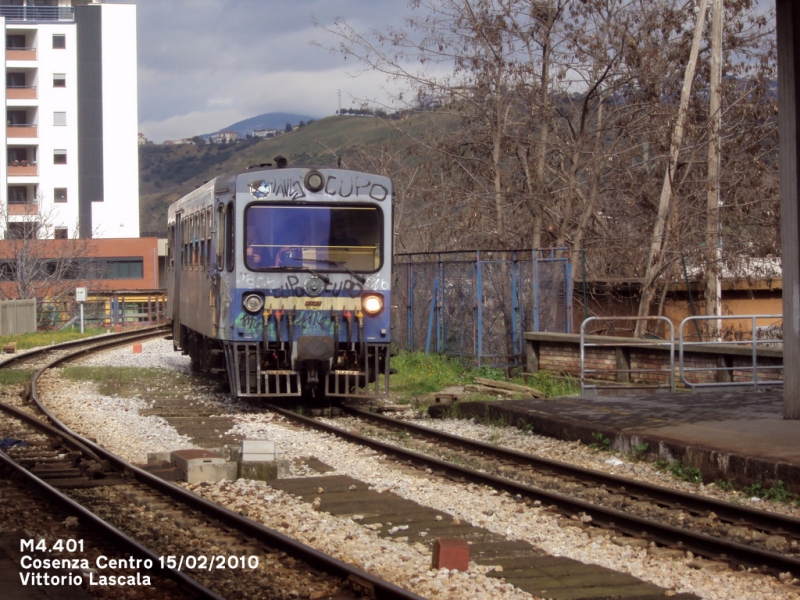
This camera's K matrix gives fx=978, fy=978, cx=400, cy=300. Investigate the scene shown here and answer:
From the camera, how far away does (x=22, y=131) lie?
210ft

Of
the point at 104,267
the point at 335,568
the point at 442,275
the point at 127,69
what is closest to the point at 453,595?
the point at 335,568

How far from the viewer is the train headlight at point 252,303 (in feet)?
42.9

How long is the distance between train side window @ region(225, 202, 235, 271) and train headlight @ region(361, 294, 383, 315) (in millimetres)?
1859

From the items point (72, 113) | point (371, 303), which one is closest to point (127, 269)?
point (72, 113)

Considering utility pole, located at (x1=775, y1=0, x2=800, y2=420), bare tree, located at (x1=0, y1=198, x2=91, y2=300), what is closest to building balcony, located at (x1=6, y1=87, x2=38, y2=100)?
bare tree, located at (x1=0, y1=198, x2=91, y2=300)

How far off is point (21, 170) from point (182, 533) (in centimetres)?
6206

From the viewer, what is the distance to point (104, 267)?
6109cm

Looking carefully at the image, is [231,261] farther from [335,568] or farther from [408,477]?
[335,568]

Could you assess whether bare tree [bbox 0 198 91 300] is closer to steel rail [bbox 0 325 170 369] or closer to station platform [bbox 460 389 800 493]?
steel rail [bbox 0 325 170 369]

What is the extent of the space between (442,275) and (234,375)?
7.45 meters

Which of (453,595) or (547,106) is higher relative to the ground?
(547,106)

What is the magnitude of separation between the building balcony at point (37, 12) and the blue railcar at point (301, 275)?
5859cm

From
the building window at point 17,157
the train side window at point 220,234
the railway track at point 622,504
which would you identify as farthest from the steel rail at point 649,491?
the building window at point 17,157

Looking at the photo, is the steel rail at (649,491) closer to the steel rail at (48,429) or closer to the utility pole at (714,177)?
the steel rail at (48,429)
